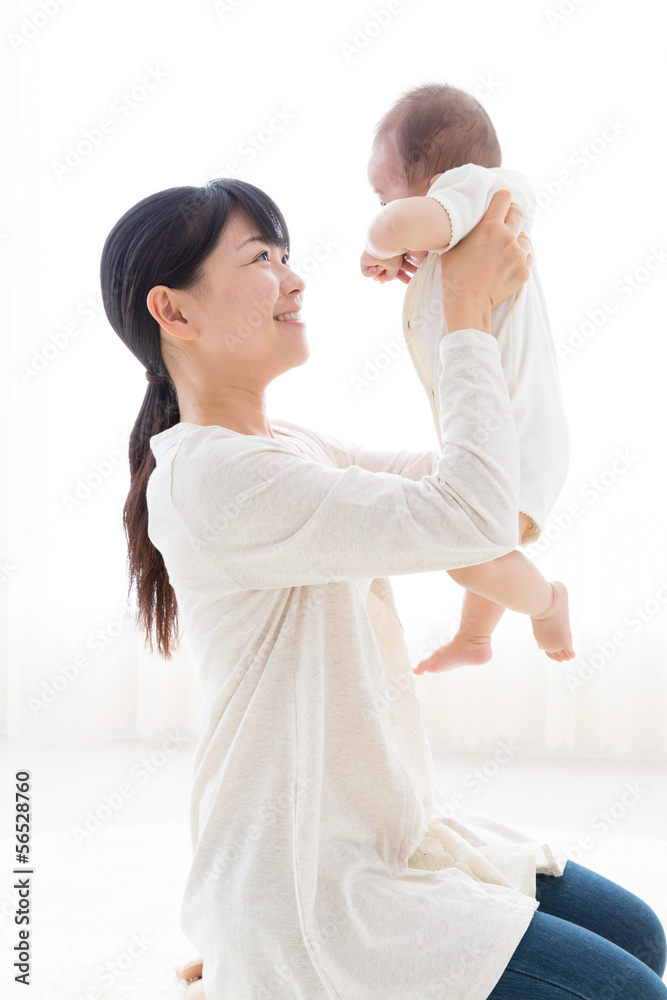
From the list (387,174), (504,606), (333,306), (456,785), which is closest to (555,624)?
(504,606)

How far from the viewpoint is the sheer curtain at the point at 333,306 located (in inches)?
108

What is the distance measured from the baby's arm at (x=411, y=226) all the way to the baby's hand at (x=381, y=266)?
8 centimetres

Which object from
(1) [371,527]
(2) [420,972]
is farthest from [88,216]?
(2) [420,972]

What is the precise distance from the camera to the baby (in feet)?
3.50

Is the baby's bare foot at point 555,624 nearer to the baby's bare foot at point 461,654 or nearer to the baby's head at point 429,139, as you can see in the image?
the baby's bare foot at point 461,654

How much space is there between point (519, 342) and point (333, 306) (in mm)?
1734

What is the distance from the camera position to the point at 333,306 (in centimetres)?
279

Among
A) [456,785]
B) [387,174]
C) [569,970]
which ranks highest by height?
[387,174]

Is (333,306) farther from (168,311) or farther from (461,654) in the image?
(168,311)

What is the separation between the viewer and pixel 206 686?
110 centimetres

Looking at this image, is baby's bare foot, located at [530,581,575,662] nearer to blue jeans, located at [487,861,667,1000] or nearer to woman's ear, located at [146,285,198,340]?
blue jeans, located at [487,861,667,1000]

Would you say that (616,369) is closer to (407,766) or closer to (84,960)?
(407,766)

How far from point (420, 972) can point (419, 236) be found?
86cm

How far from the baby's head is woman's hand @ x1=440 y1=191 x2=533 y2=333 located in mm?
168
